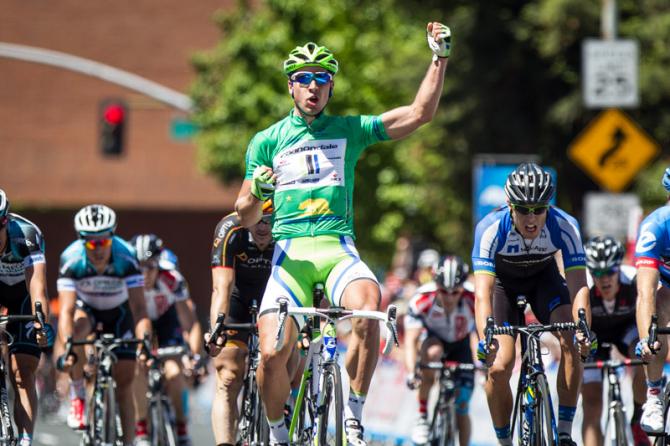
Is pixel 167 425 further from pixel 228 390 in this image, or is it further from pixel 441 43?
pixel 441 43

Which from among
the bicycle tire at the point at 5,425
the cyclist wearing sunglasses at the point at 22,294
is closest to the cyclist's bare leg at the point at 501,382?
the cyclist wearing sunglasses at the point at 22,294

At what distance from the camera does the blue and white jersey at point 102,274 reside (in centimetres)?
1270

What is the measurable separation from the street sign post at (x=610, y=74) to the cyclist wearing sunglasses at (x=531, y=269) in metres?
9.11

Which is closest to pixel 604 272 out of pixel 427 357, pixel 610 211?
pixel 427 357

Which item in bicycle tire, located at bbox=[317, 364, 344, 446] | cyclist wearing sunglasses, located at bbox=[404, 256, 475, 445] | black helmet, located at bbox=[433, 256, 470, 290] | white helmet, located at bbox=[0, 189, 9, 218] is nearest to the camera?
bicycle tire, located at bbox=[317, 364, 344, 446]

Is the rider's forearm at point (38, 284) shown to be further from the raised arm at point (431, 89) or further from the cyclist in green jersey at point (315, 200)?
the raised arm at point (431, 89)

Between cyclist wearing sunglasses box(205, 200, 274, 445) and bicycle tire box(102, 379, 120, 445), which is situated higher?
cyclist wearing sunglasses box(205, 200, 274, 445)

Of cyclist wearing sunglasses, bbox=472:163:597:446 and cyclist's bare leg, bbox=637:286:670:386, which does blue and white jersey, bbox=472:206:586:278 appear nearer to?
cyclist wearing sunglasses, bbox=472:163:597:446

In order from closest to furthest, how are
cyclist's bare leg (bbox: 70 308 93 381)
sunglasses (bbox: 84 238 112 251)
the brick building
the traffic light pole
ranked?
sunglasses (bbox: 84 238 112 251) < cyclist's bare leg (bbox: 70 308 93 381) < the traffic light pole < the brick building

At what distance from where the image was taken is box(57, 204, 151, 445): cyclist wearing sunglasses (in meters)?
12.4

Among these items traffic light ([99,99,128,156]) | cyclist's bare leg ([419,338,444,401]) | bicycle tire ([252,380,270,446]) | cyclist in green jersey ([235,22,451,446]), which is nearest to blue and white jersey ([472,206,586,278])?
cyclist in green jersey ([235,22,451,446])

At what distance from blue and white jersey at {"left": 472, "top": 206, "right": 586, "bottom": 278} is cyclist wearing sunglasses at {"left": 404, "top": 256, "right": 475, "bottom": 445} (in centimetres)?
339

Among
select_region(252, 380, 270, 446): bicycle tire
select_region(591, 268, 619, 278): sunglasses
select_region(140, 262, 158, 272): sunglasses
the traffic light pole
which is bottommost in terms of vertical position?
select_region(252, 380, 270, 446): bicycle tire

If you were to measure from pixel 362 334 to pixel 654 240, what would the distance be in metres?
2.41
